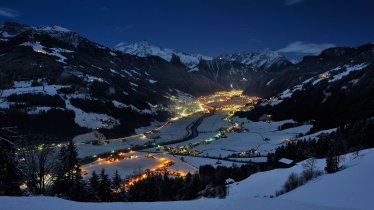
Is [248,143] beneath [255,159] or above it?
above

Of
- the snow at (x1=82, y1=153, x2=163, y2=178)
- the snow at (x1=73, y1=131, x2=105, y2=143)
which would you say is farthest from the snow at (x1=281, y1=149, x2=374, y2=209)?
the snow at (x1=73, y1=131, x2=105, y2=143)

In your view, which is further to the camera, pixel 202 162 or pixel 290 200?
pixel 202 162

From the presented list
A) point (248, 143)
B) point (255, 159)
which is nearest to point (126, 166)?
point (255, 159)

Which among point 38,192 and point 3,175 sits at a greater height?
point 3,175

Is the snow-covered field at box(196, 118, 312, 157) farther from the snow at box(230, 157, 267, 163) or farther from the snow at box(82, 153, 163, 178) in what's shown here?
the snow at box(82, 153, 163, 178)

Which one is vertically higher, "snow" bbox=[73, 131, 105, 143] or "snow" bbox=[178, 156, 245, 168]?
"snow" bbox=[73, 131, 105, 143]

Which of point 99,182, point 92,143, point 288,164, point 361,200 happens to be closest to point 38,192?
point 99,182

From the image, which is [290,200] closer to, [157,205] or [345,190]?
[157,205]

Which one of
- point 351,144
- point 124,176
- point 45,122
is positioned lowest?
point 124,176

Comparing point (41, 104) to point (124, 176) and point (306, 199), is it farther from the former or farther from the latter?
point (306, 199)

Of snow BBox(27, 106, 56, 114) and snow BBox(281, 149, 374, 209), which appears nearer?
snow BBox(281, 149, 374, 209)

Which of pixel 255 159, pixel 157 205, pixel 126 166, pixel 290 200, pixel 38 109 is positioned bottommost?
pixel 255 159
